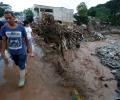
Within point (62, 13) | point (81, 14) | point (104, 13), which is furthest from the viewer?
point (104, 13)

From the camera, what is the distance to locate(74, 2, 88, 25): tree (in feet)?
144

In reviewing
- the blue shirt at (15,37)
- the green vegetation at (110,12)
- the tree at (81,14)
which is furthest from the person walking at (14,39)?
the green vegetation at (110,12)

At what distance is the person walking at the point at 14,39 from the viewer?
18.0 ft

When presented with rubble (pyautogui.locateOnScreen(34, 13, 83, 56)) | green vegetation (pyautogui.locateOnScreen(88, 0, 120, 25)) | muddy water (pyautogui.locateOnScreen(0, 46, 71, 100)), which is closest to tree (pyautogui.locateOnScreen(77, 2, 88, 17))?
green vegetation (pyautogui.locateOnScreen(88, 0, 120, 25))

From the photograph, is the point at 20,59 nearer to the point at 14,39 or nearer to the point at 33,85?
the point at 14,39

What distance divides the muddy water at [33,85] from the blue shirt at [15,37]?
103 centimetres

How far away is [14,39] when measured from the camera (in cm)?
559

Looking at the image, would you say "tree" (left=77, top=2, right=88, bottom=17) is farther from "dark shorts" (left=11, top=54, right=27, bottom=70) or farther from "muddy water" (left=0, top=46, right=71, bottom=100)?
"dark shorts" (left=11, top=54, right=27, bottom=70)

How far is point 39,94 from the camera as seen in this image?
621cm

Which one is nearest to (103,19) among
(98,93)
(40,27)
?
(40,27)

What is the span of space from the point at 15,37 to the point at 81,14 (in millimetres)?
39754

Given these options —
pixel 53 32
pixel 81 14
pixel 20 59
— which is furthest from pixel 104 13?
pixel 20 59

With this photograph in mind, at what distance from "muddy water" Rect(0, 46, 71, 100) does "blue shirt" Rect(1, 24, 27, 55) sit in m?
1.03

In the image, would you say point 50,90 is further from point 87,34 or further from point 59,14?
point 59,14
